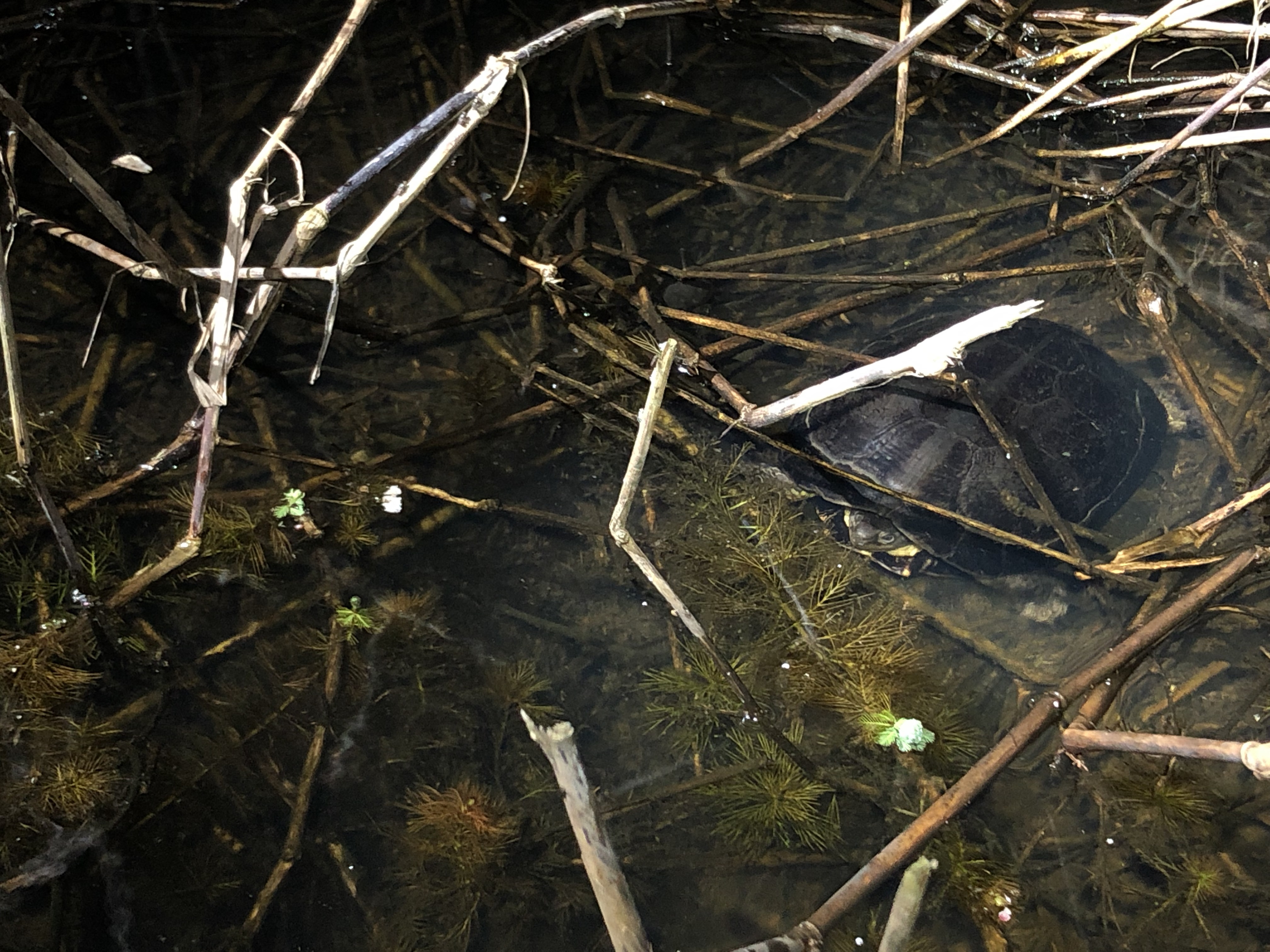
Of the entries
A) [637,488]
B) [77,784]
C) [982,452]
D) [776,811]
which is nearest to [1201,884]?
[776,811]

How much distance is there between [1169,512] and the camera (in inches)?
125

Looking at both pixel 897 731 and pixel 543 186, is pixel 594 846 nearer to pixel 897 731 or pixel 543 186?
pixel 897 731

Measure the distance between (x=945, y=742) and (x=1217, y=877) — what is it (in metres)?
0.83

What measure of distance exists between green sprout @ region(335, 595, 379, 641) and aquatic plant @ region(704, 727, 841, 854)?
1.21 metres

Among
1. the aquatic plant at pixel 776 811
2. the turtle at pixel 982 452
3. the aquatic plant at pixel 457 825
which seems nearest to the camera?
the aquatic plant at pixel 457 825

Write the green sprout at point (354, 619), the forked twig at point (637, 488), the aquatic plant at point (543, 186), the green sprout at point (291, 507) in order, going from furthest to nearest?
the aquatic plant at point (543, 186) → the green sprout at point (291, 507) → the green sprout at point (354, 619) → the forked twig at point (637, 488)

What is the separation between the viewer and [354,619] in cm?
258

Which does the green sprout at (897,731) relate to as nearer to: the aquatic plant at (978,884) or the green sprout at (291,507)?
the aquatic plant at (978,884)

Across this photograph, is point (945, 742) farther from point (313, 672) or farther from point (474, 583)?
point (313, 672)

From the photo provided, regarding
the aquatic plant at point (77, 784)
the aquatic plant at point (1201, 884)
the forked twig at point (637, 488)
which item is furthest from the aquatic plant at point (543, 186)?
the aquatic plant at point (1201, 884)

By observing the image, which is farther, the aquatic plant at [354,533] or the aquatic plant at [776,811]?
the aquatic plant at [354,533]

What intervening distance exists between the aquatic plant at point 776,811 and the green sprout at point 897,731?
232 mm

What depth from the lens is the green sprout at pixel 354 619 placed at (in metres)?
2.57

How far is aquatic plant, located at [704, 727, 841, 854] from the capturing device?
244 cm
